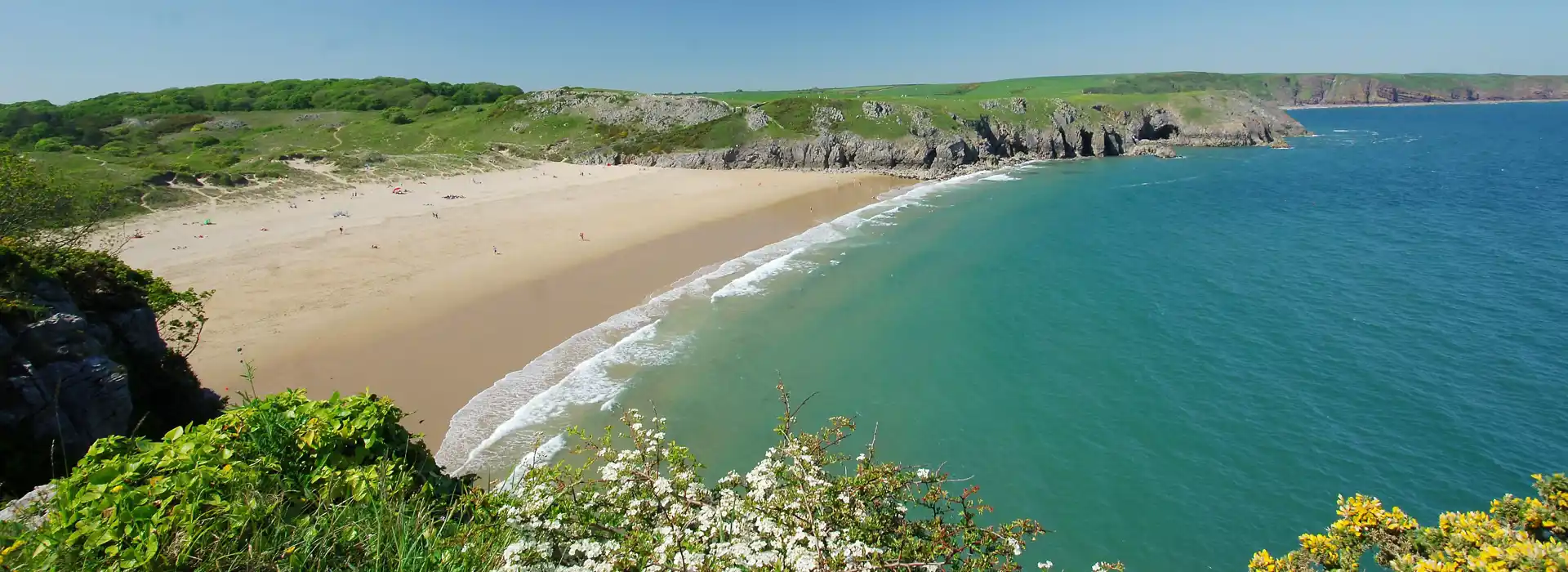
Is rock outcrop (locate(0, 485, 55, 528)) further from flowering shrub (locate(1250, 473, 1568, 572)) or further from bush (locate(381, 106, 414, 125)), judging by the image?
bush (locate(381, 106, 414, 125))

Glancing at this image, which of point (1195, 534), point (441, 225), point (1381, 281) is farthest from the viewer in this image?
point (441, 225)

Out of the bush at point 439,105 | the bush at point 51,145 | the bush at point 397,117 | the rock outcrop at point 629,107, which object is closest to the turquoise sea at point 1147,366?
the rock outcrop at point 629,107

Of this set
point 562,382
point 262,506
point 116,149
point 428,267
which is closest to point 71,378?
point 262,506

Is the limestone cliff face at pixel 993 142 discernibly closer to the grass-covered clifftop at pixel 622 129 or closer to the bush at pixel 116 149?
the grass-covered clifftop at pixel 622 129

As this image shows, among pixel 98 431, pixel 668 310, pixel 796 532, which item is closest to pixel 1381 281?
pixel 668 310

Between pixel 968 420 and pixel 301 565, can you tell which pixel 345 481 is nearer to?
pixel 301 565

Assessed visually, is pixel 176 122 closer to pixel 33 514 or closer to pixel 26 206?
pixel 26 206

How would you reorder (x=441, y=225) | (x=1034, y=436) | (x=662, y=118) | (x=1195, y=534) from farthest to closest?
1. (x=662, y=118)
2. (x=441, y=225)
3. (x=1034, y=436)
4. (x=1195, y=534)
